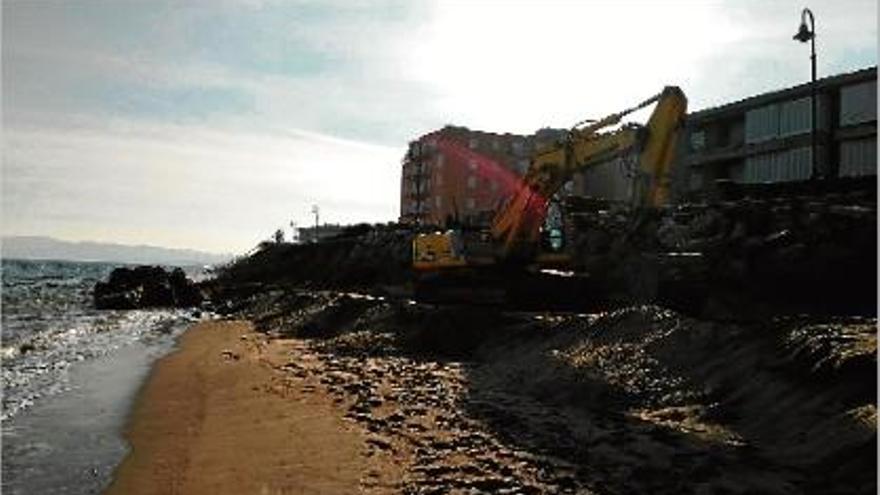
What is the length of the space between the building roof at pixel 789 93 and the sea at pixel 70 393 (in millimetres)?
35436

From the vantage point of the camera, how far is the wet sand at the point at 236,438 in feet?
28.1

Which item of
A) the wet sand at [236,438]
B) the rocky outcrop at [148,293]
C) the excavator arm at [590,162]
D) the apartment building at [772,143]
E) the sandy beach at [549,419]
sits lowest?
the rocky outcrop at [148,293]

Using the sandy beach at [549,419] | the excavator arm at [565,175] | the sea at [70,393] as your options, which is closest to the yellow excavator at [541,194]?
the excavator arm at [565,175]

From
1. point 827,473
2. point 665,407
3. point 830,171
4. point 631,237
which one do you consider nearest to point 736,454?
point 827,473

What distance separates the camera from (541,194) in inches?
928

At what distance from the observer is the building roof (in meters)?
46.0

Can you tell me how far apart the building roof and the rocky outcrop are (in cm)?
3461

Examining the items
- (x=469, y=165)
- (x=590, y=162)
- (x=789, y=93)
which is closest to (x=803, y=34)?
(x=590, y=162)

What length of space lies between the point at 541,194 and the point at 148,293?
26.8m

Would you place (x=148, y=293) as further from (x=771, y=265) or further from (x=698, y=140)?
(x=698, y=140)

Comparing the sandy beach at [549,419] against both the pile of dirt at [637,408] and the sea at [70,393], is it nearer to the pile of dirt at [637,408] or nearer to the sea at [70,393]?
the pile of dirt at [637,408]

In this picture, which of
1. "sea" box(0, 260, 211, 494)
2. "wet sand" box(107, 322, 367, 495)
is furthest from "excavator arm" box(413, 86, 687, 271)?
"wet sand" box(107, 322, 367, 495)

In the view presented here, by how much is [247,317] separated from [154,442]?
70.5ft

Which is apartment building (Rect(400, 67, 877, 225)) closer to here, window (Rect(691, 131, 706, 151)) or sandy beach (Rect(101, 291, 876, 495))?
window (Rect(691, 131, 706, 151))
